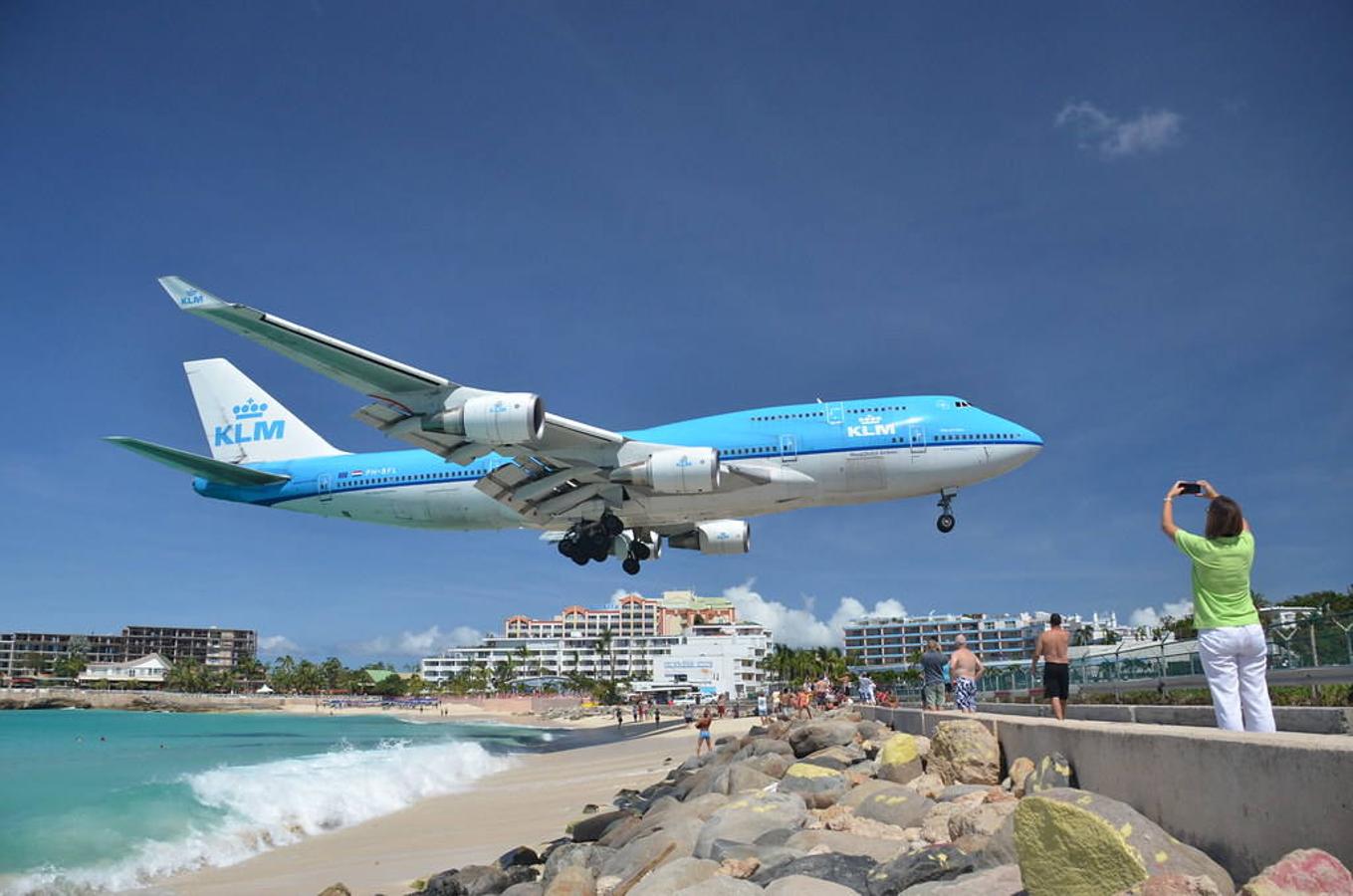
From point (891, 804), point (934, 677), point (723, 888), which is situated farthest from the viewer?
point (934, 677)

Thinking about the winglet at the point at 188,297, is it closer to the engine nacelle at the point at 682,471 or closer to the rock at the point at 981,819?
the engine nacelle at the point at 682,471

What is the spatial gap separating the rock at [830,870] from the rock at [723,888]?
280 millimetres

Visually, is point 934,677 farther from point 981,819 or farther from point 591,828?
point 981,819

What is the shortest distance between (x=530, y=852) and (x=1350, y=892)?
37.7 ft

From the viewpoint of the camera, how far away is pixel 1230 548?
5949 millimetres

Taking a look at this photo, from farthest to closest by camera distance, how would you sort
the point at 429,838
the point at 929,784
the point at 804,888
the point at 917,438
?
the point at 917,438, the point at 429,838, the point at 929,784, the point at 804,888

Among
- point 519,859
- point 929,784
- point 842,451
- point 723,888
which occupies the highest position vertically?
point 842,451

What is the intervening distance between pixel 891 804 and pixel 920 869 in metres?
2.58

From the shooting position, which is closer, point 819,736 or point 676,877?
point 676,877

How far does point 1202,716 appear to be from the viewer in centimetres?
1009

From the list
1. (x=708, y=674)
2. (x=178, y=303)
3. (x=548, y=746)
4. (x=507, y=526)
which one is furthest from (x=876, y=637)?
(x=178, y=303)

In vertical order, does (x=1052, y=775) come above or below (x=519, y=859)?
above

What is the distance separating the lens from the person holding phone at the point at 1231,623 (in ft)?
19.3

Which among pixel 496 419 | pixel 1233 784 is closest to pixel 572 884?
pixel 1233 784
